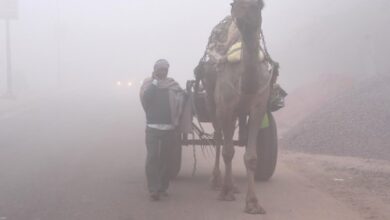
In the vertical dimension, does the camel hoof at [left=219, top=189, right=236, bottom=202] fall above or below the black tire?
below

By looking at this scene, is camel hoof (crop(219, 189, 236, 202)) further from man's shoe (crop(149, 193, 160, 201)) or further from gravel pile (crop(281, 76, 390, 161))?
gravel pile (crop(281, 76, 390, 161))

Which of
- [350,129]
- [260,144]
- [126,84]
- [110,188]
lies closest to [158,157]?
[110,188]

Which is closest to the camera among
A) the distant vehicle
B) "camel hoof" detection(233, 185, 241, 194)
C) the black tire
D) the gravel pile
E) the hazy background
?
"camel hoof" detection(233, 185, 241, 194)

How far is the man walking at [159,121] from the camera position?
10234 mm

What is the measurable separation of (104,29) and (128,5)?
48.8m

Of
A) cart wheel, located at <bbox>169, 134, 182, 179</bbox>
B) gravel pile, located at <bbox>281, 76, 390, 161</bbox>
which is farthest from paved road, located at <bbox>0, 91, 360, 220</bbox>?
gravel pile, located at <bbox>281, 76, 390, 161</bbox>

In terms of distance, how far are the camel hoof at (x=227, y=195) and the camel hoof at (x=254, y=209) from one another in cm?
86

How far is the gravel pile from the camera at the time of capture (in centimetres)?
1639

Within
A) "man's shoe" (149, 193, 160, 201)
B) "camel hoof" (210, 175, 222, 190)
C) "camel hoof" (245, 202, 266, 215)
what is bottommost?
"camel hoof" (210, 175, 222, 190)

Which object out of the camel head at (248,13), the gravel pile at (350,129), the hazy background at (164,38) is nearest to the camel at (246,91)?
the camel head at (248,13)

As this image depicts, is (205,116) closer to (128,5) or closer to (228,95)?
(228,95)

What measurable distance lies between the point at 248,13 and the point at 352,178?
5.01m

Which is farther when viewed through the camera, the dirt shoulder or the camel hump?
the dirt shoulder

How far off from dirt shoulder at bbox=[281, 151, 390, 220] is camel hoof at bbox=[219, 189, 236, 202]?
170 cm
